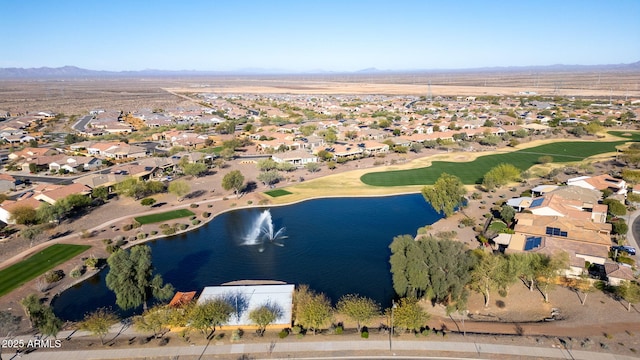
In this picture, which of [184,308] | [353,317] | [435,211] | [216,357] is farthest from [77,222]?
[435,211]

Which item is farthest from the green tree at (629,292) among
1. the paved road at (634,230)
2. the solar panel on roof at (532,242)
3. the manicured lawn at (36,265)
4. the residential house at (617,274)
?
the manicured lawn at (36,265)

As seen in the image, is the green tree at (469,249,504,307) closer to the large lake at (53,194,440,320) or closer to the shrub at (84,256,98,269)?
the large lake at (53,194,440,320)

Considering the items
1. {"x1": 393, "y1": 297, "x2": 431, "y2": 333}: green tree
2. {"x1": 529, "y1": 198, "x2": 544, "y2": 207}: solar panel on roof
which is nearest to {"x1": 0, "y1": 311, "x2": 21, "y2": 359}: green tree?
{"x1": 393, "y1": 297, "x2": 431, "y2": 333}: green tree

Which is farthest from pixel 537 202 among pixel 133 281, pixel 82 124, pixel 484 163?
pixel 82 124

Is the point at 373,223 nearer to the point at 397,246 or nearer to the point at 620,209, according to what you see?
the point at 397,246

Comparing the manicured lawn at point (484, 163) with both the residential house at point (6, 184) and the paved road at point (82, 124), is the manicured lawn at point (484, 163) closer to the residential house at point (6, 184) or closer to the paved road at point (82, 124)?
the residential house at point (6, 184)
